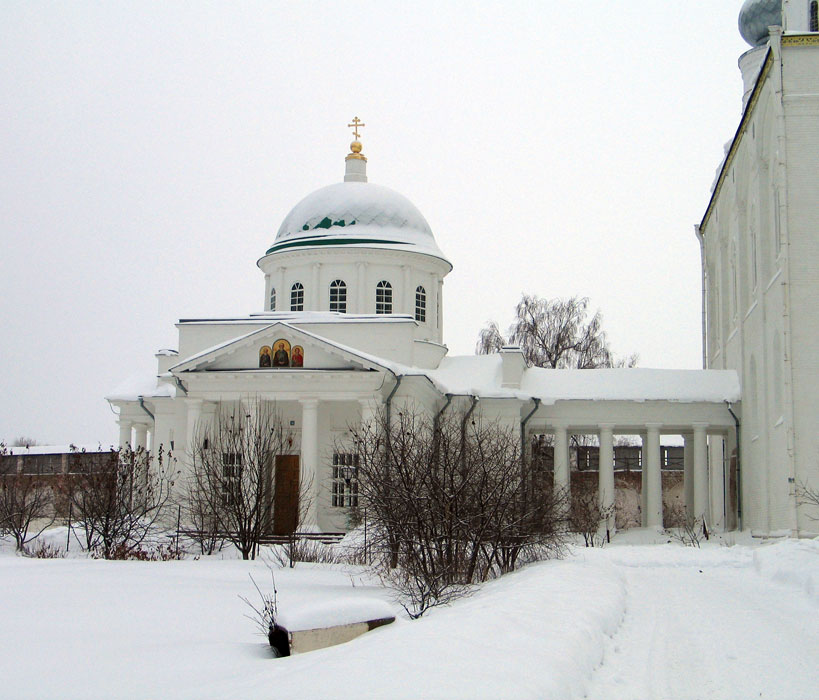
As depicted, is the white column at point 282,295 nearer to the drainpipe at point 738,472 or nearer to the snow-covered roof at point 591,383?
the snow-covered roof at point 591,383

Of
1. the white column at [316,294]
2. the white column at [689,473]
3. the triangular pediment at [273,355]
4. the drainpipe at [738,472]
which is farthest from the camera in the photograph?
the white column at [316,294]

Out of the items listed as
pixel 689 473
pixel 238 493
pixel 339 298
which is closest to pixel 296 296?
pixel 339 298

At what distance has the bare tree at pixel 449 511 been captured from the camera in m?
14.5

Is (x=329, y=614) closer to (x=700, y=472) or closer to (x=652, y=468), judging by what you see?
(x=700, y=472)

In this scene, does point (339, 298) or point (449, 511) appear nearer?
point (449, 511)

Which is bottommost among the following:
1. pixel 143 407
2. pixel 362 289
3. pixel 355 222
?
pixel 143 407

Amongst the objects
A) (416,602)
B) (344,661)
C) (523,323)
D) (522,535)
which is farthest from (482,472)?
(523,323)

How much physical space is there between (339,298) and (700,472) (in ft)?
42.5

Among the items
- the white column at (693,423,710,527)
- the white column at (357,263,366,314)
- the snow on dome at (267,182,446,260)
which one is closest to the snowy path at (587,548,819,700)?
the white column at (693,423,710,527)

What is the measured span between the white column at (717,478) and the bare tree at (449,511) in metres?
21.4

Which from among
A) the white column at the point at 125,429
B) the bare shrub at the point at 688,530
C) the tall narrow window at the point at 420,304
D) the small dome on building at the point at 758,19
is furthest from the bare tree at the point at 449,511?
the small dome on building at the point at 758,19

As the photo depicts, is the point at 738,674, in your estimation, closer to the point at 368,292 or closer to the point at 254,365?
the point at 254,365

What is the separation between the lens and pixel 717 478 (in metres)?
38.1

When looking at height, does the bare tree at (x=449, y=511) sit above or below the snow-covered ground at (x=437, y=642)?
above
